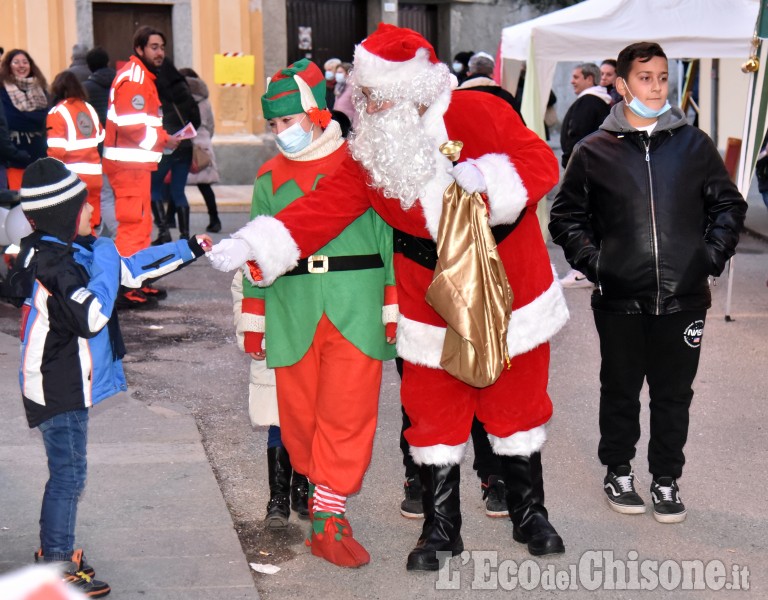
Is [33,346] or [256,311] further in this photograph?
A: [256,311]

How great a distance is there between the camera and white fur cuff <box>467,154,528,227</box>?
3.96 m

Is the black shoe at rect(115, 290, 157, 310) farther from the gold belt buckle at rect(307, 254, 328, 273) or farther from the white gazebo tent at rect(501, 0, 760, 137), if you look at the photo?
the gold belt buckle at rect(307, 254, 328, 273)

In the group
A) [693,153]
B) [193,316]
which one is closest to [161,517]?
[693,153]

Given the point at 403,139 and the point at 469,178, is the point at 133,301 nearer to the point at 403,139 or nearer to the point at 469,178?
the point at 403,139

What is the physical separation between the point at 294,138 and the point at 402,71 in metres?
0.58

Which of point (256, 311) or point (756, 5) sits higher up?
point (756, 5)

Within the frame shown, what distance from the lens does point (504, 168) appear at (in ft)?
13.1

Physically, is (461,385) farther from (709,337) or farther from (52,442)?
(709,337)

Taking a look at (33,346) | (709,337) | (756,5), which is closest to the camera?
(33,346)

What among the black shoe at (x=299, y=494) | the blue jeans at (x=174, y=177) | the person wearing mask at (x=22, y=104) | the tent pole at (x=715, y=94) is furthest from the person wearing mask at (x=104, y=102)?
the tent pole at (x=715, y=94)

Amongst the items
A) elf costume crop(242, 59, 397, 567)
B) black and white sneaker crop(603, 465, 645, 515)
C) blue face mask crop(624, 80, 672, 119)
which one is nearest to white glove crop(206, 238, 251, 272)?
elf costume crop(242, 59, 397, 567)

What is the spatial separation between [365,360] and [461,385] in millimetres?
378

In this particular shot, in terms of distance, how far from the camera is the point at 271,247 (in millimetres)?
4211

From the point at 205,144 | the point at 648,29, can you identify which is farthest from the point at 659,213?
the point at 205,144
